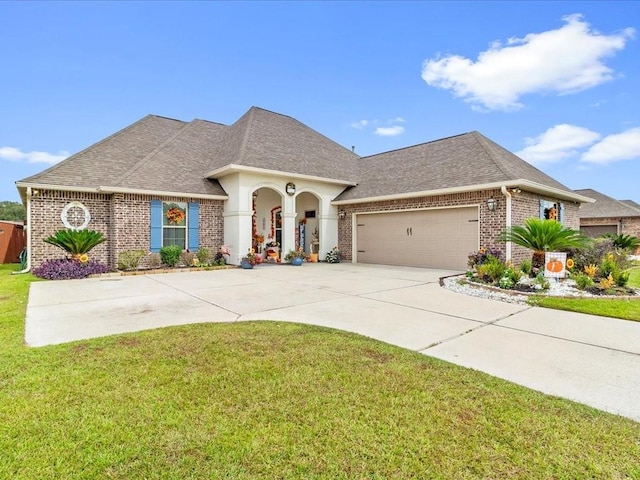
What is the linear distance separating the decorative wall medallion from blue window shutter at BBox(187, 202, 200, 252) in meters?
3.40

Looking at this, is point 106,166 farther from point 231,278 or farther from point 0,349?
point 0,349

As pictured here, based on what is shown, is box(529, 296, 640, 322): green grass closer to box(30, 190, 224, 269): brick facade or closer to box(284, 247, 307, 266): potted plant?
box(284, 247, 307, 266): potted plant

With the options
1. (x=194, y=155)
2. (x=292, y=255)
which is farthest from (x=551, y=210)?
(x=194, y=155)

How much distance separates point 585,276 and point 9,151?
63751 millimetres

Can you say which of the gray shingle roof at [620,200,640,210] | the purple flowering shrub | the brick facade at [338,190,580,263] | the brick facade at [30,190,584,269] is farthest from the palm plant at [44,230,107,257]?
the gray shingle roof at [620,200,640,210]

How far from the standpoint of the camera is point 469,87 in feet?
48.8

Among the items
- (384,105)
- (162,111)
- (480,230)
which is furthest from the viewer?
(162,111)

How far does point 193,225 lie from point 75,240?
155 inches

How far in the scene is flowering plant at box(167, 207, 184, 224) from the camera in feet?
43.4

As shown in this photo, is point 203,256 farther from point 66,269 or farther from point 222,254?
point 66,269

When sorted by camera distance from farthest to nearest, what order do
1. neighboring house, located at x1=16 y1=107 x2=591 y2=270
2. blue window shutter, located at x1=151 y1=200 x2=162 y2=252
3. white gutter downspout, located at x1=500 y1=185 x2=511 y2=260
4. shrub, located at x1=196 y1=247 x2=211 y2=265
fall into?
1. shrub, located at x1=196 y1=247 x2=211 y2=265
2. blue window shutter, located at x1=151 y1=200 x2=162 y2=252
3. neighboring house, located at x1=16 y1=107 x2=591 y2=270
4. white gutter downspout, located at x1=500 y1=185 x2=511 y2=260

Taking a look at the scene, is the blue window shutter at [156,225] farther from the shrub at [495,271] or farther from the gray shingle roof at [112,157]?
the shrub at [495,271]

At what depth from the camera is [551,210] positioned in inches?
553

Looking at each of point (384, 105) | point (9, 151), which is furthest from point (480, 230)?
point (9, 151)
